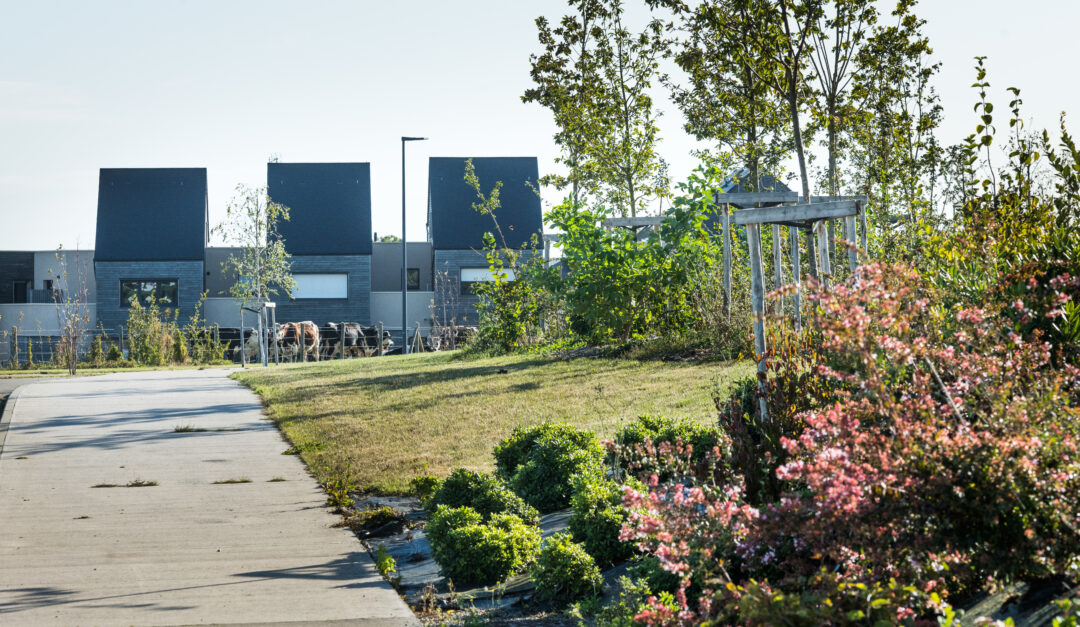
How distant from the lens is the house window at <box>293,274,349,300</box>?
4084 cm

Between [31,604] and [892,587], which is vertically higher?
[892,587]

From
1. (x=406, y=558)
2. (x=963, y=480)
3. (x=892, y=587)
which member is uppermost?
(x=963, y=480)

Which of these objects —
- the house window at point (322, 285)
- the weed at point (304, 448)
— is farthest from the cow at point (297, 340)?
the weed at point (304, 448)

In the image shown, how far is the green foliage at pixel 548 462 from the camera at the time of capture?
6.04 m

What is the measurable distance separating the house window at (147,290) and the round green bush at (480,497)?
122 feet

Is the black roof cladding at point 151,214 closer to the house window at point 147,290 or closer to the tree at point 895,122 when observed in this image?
the house window at point 147,290

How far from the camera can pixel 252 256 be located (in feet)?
105

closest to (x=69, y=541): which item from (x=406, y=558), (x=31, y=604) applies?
(x=31, y=604)

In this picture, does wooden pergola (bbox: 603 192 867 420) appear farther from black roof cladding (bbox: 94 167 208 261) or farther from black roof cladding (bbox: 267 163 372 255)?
black roof cladding (bbox: 94 167 208 261)

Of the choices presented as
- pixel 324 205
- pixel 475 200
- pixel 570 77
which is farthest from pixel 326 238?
pixel 570 77

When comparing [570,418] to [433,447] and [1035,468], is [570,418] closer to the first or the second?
[433,447]

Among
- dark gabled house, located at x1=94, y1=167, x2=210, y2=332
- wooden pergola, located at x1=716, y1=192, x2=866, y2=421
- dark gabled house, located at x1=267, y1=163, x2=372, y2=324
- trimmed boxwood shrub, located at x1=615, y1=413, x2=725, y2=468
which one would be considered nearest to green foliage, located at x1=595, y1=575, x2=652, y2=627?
wooden pergola, located at x1=716, y1=192, x2=866, y2=421

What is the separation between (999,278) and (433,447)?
563 centimetres

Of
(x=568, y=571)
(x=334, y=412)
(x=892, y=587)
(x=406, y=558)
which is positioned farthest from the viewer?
(x=334, y=412)
